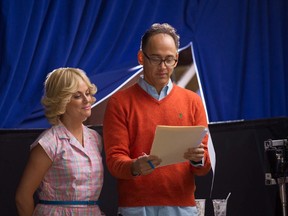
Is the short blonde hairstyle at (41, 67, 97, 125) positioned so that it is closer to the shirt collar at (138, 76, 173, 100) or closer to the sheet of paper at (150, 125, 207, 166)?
the shirt collar at (138, 76, 173, 100)

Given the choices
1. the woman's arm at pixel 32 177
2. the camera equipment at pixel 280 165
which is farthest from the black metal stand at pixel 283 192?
the woman's arm at pixel 32 177

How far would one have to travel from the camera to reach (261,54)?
13.8ft

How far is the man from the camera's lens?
2.22m

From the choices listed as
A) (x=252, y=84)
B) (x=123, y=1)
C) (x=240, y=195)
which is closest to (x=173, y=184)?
(x=240, y=195)

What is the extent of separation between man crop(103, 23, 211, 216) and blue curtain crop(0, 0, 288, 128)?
1.12m

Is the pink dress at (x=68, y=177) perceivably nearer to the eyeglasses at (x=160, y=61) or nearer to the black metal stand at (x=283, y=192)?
the eyeglasses at (x=160, y=61)

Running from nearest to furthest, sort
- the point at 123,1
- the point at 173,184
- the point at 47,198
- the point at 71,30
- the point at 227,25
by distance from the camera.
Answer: the point at 173,184 < the point at 47,198 < the point at 71,30 < the point at 123,1 < the point at 227,25

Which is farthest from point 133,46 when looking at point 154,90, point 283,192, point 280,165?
point 154,90

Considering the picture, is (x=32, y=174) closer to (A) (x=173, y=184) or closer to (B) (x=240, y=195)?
(A) (x=173, y=184)

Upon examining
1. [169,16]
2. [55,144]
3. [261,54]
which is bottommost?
[55,144]

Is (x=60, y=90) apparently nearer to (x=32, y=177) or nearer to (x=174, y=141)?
(x=32, y=177)

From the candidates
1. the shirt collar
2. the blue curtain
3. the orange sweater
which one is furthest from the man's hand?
the blue curtain

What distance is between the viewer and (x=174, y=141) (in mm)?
2152

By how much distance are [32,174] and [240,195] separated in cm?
155
